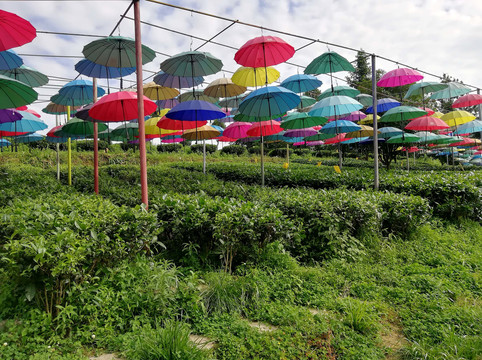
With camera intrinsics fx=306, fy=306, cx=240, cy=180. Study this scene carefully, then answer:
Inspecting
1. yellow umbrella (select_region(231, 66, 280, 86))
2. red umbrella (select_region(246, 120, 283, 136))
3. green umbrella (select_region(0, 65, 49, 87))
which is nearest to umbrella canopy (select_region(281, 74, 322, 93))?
yellow umbrella (select_region(231, 66, 280, 86))

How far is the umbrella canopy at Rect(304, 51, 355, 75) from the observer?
8125 mm

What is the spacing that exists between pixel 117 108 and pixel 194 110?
1.73 meters

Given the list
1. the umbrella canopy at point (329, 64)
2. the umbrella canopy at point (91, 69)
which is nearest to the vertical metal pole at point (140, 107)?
the umbrella canopy at point (91, 69)

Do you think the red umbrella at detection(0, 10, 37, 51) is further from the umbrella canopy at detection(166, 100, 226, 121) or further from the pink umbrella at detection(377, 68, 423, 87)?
the pink umbrella at detection(377, 68, 423, 87)

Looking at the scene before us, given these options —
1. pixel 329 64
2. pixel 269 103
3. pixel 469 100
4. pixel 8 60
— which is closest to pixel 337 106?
pixel 329 64

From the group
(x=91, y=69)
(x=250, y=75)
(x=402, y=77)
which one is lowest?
(x=91, y=69)

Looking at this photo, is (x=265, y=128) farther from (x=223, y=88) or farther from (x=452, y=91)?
(x=452, y=91)

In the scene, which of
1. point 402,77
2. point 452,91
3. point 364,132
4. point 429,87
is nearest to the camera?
point 402,77

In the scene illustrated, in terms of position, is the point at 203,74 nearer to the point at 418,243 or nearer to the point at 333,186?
the point at 333,186

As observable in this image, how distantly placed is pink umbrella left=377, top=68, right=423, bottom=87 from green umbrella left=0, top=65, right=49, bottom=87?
9.20m

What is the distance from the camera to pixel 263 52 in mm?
6395

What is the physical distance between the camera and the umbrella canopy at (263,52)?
6.26 meters

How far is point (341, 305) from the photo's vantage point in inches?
121

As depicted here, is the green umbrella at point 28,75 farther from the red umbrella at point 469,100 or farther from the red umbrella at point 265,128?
the red umbrella at point 469,100
